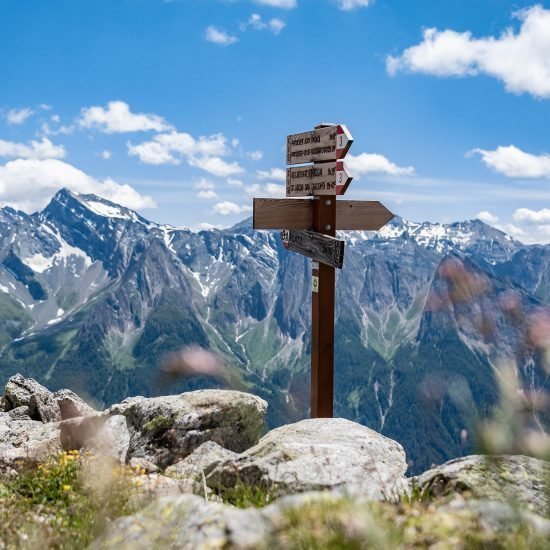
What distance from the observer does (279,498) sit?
4930 mm

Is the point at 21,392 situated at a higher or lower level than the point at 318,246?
lower

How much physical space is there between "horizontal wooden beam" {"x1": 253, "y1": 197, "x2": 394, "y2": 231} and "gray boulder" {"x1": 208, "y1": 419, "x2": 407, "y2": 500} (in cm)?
374

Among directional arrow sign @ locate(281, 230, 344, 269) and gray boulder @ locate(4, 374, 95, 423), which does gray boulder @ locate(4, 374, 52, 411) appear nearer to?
gray boulder @ locate(4, 374, 95, 423)

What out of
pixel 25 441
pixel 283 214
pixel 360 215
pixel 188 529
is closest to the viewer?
pixel 188 529

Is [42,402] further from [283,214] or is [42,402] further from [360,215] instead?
[360,215]

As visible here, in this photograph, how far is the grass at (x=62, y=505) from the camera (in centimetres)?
466

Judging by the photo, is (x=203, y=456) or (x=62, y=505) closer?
(x=62, y=505)

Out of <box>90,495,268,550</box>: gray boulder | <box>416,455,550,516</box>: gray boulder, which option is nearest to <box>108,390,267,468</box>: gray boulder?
<box>416,455,550,516</box>: gray boulder

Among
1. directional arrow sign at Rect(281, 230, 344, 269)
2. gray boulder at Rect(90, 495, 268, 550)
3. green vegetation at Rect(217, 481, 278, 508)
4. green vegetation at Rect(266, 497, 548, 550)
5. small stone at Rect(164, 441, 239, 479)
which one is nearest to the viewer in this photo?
green vegetation at Rect(266, 497, 548, 550)

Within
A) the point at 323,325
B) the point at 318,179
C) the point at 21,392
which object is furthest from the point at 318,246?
the point at 21,392

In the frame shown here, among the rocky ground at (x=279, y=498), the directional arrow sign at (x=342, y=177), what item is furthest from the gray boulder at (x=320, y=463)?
the directional arrow sign at (x=342, y=177)

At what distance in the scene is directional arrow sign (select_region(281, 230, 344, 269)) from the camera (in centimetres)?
1034

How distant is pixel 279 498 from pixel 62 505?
8.07 ft

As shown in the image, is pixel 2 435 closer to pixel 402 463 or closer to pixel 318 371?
pixel 318 371
